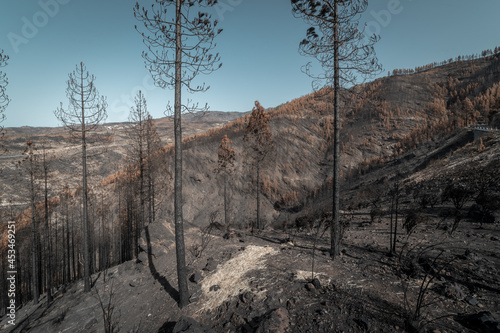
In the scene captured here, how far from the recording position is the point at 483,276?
4.40m

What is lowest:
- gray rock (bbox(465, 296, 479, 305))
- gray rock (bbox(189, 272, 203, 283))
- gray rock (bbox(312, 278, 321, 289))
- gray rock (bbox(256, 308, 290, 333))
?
gray rock (bbox(189, 272, 203, 283))

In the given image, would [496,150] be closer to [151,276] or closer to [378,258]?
[378,258]

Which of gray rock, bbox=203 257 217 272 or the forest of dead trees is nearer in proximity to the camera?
gray rock, bbox=203 257 217 272

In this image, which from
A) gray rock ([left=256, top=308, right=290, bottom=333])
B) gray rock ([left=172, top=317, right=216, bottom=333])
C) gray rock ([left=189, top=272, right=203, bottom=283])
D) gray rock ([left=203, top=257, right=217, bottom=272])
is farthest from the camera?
gray rock ([left=203, top=257, right=217, bottom=272])

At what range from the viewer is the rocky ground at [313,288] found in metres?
3.67

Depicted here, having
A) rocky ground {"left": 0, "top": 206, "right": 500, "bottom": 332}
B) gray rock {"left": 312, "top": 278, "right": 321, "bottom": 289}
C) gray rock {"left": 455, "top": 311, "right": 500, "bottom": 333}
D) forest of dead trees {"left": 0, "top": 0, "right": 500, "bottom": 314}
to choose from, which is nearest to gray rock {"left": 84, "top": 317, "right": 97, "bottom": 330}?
rocky ground {"left": 0, "top": 206, "right": 500, "bottom": 332}

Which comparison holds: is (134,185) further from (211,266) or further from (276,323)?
(276,323)

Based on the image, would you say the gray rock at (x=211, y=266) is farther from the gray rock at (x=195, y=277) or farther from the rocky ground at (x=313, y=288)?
the gray rock at (x=195, y=277)

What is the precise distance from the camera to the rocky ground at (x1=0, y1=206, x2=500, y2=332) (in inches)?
144

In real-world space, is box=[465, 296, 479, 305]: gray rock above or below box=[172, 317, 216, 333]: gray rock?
above

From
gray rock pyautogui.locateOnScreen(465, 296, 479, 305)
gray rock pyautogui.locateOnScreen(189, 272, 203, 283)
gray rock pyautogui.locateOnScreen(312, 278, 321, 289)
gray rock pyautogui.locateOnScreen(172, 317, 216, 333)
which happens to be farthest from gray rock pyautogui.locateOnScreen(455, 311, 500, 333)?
gray rock pyautogui.locateOnScreen(189, 272, 203, 283)

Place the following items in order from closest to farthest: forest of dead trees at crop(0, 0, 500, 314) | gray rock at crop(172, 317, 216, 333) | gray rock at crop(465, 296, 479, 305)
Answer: gray rock at crop(465, 296, 479, 305) < gray rock at crop(172, 317, 216, 333) < forest of dead trees at crop(0, 0, 500, 314)

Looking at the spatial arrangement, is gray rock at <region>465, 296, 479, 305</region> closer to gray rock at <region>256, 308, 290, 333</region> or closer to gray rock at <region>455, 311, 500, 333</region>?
gray rock at <region>455, 311, 500, 333</region>

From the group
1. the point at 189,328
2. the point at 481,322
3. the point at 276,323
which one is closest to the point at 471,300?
the point at 481,322
